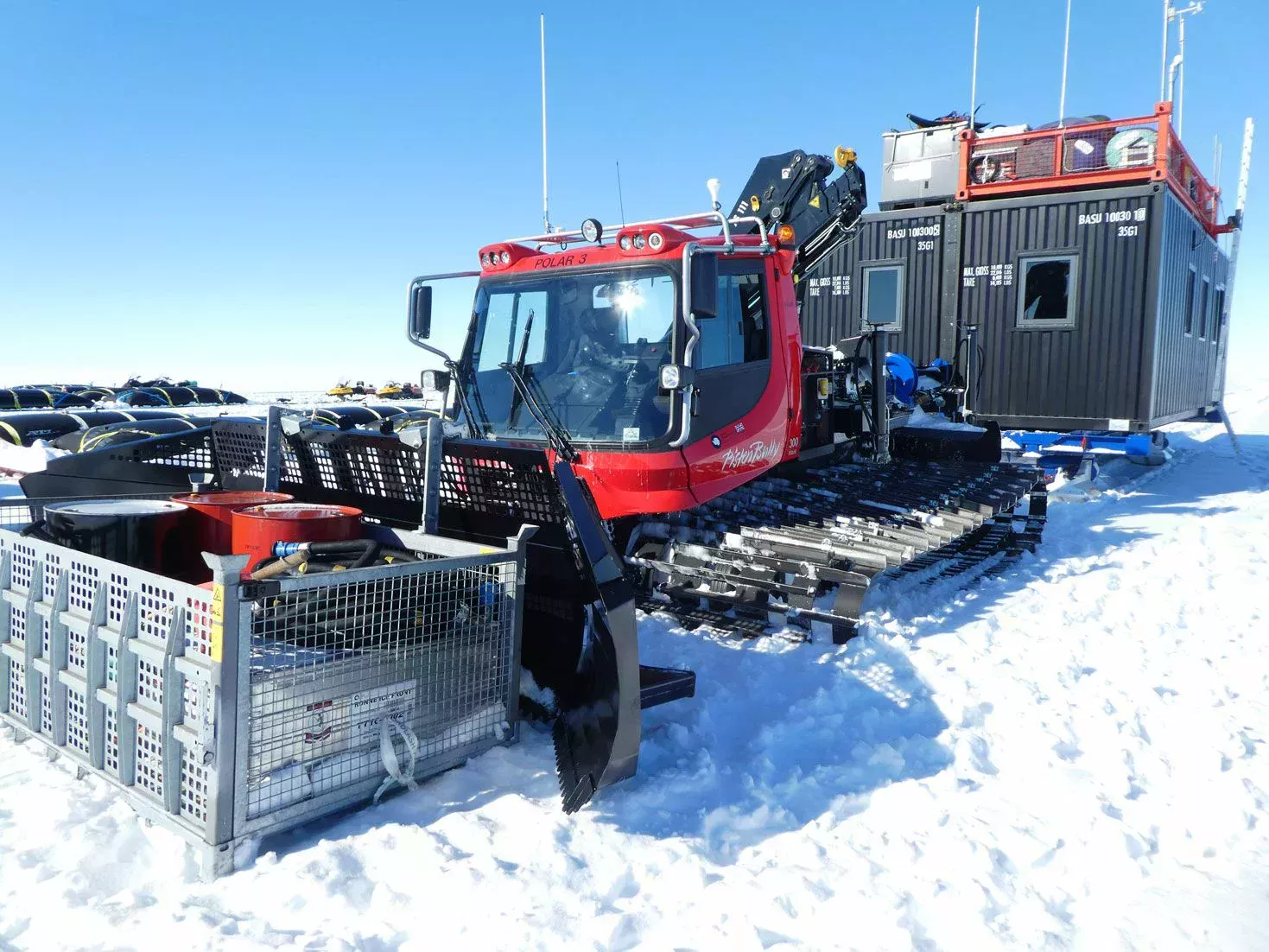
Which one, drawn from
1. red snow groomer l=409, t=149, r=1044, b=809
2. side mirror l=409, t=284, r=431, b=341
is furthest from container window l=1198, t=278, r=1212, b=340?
side mirror l=409, t=284, r=431, b=341

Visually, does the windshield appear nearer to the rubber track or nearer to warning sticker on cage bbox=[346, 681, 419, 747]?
the rubber track

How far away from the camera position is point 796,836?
313 cm

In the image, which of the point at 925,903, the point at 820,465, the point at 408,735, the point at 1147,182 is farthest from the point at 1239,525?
the point at 408,735

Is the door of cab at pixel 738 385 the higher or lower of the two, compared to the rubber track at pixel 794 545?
higher

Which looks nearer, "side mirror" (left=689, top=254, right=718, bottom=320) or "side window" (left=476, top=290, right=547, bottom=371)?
"side mirror" (left=689, top=254, right=718, bottom=320)

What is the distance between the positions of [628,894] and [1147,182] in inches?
406

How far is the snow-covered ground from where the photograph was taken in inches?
102

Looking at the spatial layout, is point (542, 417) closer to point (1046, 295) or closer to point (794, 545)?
point (794, 545)

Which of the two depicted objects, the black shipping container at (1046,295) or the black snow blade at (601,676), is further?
the black shipping container at (1046,295)

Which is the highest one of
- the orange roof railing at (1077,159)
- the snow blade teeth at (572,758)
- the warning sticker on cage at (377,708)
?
the orange roof railing at (1077,159)

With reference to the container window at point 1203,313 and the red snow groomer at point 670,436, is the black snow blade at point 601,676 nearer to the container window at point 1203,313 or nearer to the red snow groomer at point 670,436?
the red snow groomer at point 670,436

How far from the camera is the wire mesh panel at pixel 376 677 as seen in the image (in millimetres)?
2947

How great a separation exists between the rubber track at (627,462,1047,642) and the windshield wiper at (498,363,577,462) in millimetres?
878

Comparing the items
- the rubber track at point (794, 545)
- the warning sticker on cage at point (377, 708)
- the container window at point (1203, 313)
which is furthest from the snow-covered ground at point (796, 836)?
the container window at point (1203, 313)
